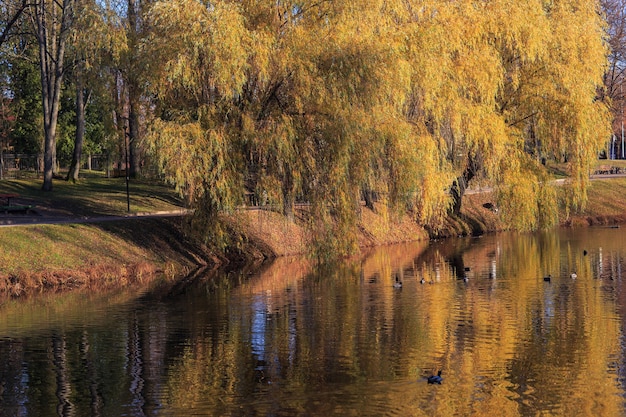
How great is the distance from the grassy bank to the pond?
95.3 inches

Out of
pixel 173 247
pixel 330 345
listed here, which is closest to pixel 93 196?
pixel 173 247

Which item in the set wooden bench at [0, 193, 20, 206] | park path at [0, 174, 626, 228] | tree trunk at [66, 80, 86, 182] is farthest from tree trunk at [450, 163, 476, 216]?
tree trunk at [66, 80, 86, 182]

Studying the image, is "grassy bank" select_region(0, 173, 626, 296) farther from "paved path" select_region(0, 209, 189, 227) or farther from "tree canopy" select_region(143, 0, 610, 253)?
"tree canopy" select_region(143, 0, 610, 253)

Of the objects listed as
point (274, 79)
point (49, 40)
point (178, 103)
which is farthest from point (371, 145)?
Answer: point (49, 40)

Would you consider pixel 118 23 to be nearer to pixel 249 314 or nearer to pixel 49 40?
pixel 49 40

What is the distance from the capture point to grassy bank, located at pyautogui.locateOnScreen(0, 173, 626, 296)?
117 ft

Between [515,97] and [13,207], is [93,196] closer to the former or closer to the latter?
[13,207]

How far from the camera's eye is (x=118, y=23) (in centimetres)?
4762

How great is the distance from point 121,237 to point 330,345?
18479 mm

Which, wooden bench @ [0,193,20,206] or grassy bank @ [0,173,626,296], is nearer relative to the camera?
grassy bank @ [0,173,626,296]

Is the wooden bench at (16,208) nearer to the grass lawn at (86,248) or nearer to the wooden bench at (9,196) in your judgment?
the grass lawn at (86,248)

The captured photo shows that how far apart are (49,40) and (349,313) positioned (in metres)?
39.8

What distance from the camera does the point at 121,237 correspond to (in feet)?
133

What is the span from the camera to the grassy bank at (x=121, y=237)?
3581 cm
